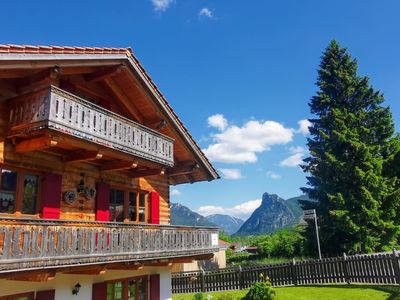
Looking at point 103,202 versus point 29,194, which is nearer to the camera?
point 29,194

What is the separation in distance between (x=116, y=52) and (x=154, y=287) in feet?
32.1

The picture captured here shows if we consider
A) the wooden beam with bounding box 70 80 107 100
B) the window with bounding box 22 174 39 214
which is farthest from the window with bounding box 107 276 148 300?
the wooden beam with bounding box 70 80 107 100

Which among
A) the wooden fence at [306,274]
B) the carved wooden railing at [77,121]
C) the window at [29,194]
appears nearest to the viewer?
the carved wooden railing at [77,121]

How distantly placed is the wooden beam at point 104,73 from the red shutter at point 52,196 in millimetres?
4327

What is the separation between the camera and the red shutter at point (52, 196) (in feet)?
36.9

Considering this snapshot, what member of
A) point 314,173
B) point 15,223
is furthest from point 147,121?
point 314,173

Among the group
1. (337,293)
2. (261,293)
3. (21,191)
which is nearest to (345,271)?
(337,293)

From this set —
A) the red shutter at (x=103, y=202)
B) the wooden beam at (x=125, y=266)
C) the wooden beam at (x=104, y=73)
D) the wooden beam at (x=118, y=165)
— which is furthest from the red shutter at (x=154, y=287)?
the wooden beam at (x=104, y=73)

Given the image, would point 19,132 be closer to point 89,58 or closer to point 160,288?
point 89,58

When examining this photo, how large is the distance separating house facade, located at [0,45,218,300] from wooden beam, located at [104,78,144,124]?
44 millimetres

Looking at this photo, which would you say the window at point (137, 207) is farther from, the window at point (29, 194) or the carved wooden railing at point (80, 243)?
the window at point (29, 194)

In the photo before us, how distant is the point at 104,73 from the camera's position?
46.1 feet

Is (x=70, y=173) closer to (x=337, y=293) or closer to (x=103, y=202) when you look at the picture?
(x=103, y=202)

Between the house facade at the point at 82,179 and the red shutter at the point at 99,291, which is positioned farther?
the red shutter at the point at 99,291
